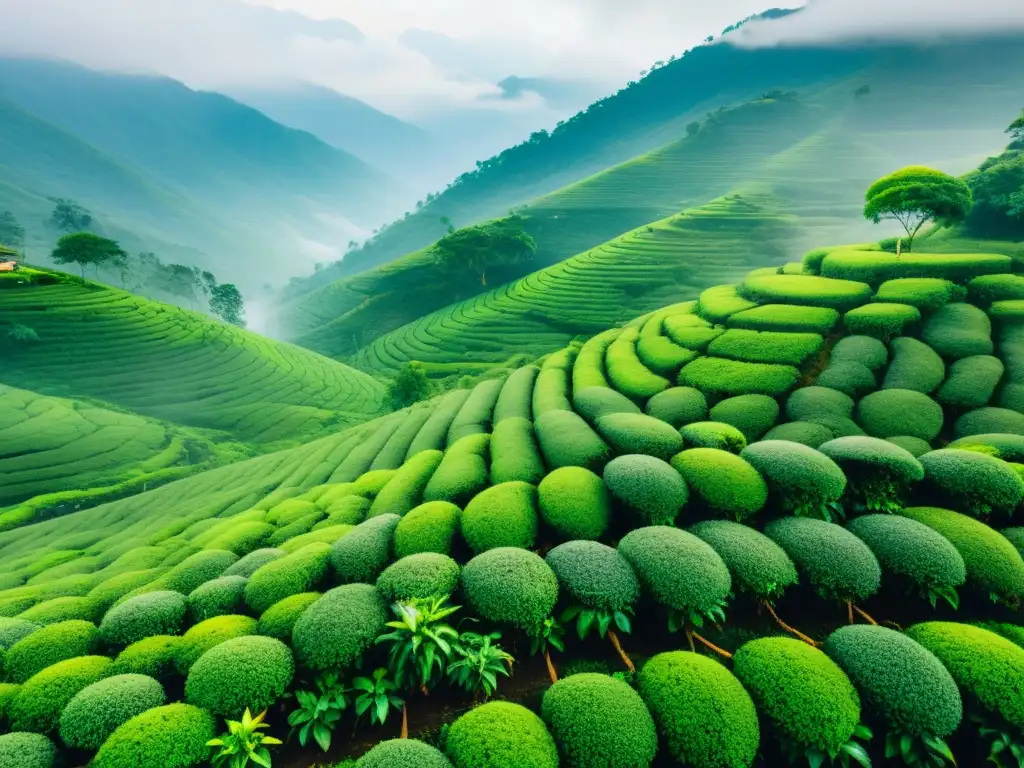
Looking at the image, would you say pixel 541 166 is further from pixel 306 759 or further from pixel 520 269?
pixel 306 759

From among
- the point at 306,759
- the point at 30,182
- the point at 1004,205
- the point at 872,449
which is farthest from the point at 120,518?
the point at 30,182

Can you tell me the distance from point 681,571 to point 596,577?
1042 millimetres

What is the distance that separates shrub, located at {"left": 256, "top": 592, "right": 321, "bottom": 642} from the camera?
5477 mm

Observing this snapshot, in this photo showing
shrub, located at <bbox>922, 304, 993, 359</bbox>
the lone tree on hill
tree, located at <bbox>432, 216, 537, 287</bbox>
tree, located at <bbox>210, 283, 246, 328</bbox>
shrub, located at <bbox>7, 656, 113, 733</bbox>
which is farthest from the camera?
tree, located at <bbox>210, 283, 246, 328</bbox>

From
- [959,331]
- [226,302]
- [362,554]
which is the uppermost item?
[959,331]

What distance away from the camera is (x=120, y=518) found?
751 inches

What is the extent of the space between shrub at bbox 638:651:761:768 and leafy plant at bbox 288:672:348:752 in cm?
316

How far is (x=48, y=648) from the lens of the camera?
5.85 m

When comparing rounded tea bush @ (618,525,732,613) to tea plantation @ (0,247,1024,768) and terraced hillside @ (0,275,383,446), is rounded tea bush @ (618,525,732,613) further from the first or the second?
terraced hillside @ (0,275,383,446)

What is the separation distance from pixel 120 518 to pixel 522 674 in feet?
71.7

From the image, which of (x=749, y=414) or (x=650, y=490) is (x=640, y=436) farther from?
(x=749, y=414)

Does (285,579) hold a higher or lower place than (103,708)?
lower

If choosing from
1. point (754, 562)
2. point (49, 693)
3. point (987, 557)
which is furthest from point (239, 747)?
point (987, 557)

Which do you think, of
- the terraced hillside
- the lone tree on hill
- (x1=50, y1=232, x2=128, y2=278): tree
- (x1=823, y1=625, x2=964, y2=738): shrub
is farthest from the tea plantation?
(x1=50, y1=232, x2=128, y2=278): tree
